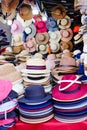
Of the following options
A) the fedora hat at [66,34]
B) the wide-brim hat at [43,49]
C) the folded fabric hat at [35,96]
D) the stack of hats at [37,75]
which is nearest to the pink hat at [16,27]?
the wide-brim hat at [43,49]

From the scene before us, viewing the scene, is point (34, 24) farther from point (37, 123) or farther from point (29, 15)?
point (37, 123)

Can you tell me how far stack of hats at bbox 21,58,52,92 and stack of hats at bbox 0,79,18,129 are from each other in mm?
329

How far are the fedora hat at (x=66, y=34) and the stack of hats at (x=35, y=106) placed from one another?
2.48 m

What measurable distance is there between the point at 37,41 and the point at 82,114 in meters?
2.86

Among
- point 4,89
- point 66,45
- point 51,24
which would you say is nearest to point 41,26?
point 51,24

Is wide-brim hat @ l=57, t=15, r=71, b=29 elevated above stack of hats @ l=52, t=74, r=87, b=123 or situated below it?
above

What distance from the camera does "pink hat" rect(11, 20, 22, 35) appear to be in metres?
4.84

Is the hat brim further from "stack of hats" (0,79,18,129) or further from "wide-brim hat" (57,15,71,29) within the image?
"wide-brim hat" (57,15,71,29)

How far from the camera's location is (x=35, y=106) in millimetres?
2092

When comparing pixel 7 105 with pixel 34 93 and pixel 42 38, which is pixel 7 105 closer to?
pixel 34 93

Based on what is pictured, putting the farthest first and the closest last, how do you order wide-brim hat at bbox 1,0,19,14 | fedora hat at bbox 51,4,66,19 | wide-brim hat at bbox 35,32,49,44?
1. wide-brim hat at bbox 35,32,49,44
2. fedora hat at bbox 51,4,66,19
3. wide-brim hat at bbox 1,0,19,14

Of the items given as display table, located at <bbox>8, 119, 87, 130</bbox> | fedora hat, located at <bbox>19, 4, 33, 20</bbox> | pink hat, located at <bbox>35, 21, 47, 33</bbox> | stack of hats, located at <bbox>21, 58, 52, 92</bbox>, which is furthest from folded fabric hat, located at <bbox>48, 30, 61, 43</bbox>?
display table, located at <bbox>8, 119, 87, 130</bbox>

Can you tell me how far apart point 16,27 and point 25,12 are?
349 mm

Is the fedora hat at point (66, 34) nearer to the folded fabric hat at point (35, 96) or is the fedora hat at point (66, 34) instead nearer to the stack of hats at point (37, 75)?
the stack of hats at point (37, 75)
